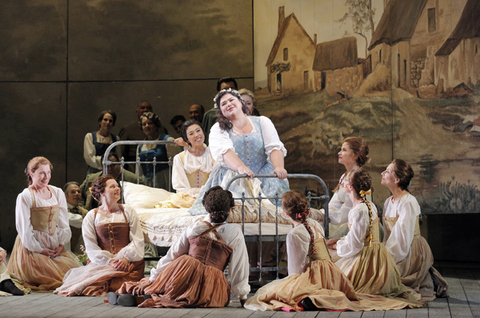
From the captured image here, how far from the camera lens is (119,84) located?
30.0 ft

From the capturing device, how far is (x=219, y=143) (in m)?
5.48

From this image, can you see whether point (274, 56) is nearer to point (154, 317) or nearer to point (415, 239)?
point (415, 239)

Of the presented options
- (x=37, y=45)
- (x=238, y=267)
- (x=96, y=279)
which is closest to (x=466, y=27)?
(x=238, y=267)

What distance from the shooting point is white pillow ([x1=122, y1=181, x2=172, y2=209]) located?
6.18 metres

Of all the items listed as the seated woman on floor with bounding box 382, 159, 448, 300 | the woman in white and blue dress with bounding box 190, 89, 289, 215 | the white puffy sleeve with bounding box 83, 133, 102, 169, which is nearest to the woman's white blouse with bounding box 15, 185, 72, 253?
the woman in white and blue dress with bounding box 190, 89, 289, 215

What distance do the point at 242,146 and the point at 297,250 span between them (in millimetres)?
1336

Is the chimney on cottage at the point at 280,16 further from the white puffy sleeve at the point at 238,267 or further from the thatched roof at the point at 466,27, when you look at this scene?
the white puffy sleeve at the point at 238,267

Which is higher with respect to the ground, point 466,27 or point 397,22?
point 397,22

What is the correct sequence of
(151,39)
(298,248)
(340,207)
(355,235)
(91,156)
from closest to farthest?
(298,248) < (355,235) < (340,207) < (91,156) < (151,39)

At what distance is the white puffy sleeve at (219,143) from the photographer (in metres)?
5.40

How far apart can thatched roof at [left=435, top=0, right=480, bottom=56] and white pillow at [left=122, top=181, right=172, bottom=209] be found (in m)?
3.44

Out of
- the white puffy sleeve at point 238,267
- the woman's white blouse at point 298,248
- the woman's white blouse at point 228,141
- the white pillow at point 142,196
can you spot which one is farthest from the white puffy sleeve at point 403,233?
the white pillow at point 142,196

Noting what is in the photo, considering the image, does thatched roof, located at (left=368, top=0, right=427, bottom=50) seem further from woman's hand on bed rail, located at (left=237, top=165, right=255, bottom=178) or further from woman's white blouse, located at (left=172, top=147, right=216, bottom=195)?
woman's hand on bed rail, located at (left=237, top=165, right=255, bottom=178)

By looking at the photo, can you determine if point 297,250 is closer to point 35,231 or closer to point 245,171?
point 245,171
